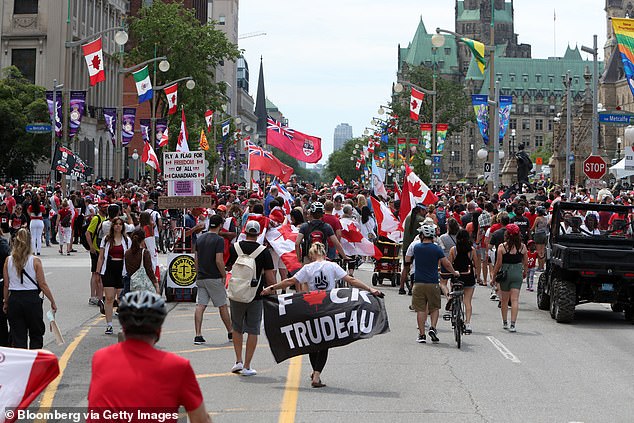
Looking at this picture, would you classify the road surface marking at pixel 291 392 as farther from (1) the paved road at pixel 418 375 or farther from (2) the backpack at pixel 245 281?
(2) the backpack at pixel 245 281

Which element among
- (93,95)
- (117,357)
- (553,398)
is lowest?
(553,398)

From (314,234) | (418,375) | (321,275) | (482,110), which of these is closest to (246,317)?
(321,275)

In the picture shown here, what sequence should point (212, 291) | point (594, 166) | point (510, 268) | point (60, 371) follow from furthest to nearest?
point (594, 166) → point (510, 268) → point (212, 291) → point (60, 371)

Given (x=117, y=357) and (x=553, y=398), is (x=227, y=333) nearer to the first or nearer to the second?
(x=553, y=398)

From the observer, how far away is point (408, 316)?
18.6m

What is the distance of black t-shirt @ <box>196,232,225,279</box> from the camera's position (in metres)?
14.5

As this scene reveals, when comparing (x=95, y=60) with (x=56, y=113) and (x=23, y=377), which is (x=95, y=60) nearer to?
(x=56, y=113)

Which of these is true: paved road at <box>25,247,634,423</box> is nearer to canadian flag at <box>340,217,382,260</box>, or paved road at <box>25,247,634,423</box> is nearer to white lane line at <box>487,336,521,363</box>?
white lane line at <box>487,336,521,363</box>

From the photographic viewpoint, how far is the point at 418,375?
12.5 m

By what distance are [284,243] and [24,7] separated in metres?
55.4

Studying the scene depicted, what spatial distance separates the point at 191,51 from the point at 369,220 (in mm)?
50271

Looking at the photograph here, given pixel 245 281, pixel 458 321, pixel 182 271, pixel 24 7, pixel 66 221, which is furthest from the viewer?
pixel 24 7

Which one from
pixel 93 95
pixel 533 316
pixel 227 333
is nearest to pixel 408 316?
pixel 533 316

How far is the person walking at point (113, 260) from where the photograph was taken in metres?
16.1
